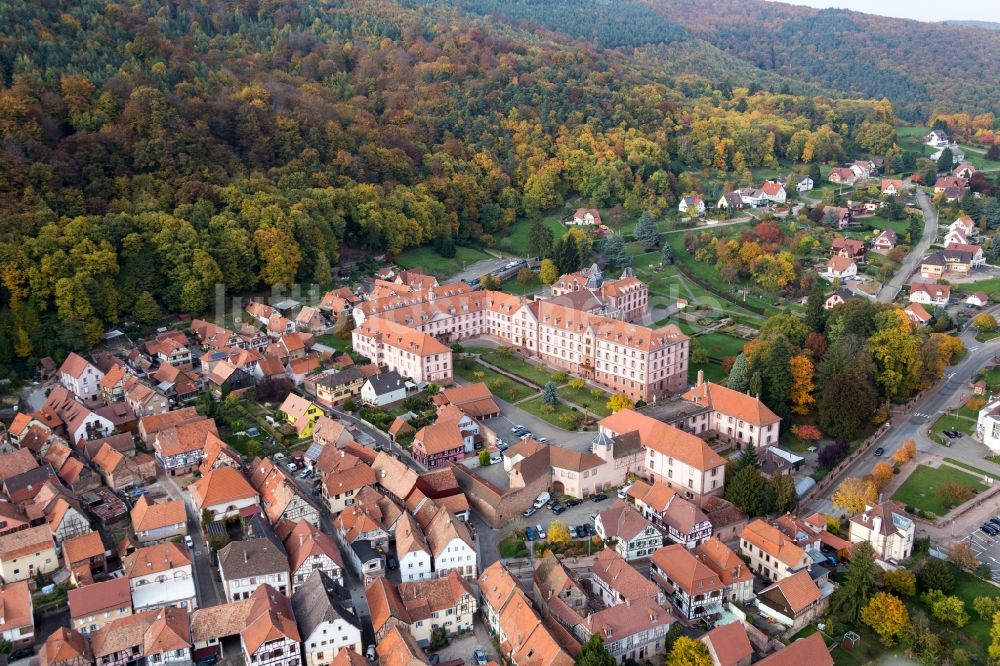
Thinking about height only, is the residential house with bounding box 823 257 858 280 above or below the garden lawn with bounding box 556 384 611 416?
above

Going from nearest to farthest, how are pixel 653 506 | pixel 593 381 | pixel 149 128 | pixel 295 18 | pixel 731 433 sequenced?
pixel 653 506 → pixel 731 433 → pixel 593 381 → pixel 149 128 → pixel 295 18

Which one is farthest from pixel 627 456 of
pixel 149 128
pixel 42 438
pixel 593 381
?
pixel 149 128

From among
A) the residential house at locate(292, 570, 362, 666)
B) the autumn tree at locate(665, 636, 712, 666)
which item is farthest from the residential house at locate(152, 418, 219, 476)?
the autumn tree at locate(665, 636, 712, 666)

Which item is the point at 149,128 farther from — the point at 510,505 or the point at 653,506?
the point at 653,506

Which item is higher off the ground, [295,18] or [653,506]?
[295,18]

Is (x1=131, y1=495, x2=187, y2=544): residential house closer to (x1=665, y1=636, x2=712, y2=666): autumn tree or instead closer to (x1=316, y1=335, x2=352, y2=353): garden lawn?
(x1=665, y1=636, x2=712, y2=666): autumn tree

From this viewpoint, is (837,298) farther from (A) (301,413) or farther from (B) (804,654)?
(A) (301,413)

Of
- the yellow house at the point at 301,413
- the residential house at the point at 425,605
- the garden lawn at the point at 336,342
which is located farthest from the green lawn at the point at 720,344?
the residential house at the point at 425,605

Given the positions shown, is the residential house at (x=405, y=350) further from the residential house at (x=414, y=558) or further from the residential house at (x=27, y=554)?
the residential house at (x=27, y=554)
